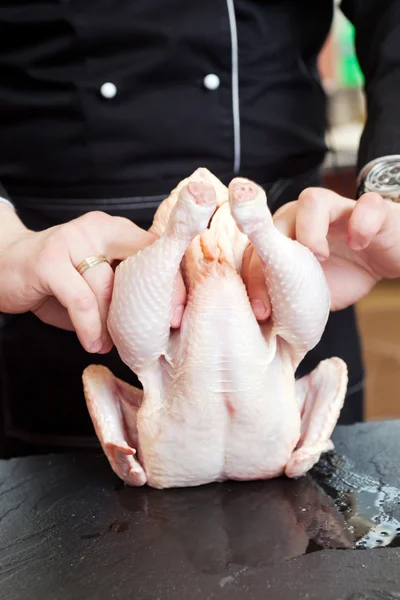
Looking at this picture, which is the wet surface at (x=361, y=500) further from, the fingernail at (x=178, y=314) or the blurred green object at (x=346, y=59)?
the blurred green object at (x=346, y=59)

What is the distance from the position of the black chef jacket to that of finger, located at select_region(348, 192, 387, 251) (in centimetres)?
27

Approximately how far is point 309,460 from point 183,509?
0.56 ft

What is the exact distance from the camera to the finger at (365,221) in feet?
2.74

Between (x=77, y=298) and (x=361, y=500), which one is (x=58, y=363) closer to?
(x=77, y=298)

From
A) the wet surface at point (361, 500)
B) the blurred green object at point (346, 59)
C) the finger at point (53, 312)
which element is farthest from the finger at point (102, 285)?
the blurred green object at point (346, 59)

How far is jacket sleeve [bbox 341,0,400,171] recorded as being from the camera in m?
1.07

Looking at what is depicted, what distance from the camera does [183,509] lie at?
0.86m

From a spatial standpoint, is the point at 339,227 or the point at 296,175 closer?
the point at 339,227

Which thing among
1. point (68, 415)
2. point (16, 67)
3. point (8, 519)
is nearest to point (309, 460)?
point (8, 519)

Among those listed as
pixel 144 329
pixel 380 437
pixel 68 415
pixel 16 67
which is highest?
pixel 16 67

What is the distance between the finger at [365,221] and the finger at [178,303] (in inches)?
8.2

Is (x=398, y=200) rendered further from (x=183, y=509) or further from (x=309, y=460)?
(x=183, y=509)

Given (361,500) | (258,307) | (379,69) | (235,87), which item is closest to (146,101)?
(235,87)

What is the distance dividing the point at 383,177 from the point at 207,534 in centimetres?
56
